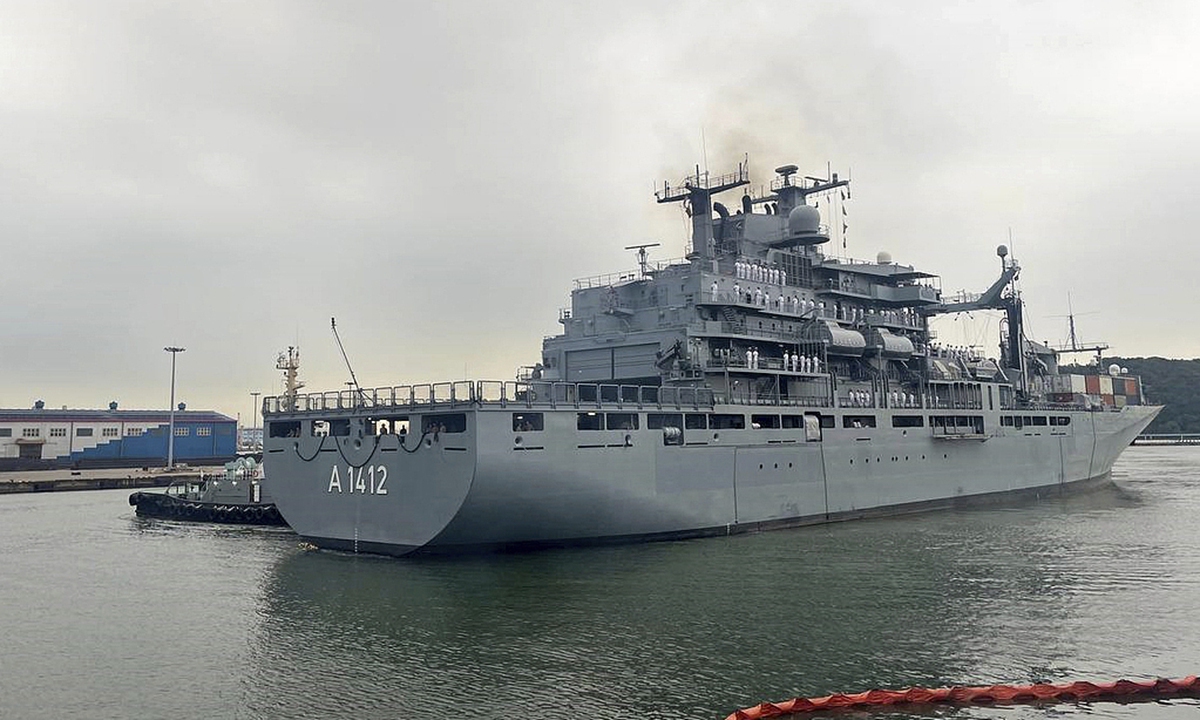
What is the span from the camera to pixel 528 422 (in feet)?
77.3

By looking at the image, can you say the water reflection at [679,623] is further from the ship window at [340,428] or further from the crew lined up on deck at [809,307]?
the crew lined up on deck at [809,307]

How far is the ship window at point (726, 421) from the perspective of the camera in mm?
28536

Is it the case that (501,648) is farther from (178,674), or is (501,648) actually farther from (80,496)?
(80,496)

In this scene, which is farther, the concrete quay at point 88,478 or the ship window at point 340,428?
the concrete quay at point 88,478

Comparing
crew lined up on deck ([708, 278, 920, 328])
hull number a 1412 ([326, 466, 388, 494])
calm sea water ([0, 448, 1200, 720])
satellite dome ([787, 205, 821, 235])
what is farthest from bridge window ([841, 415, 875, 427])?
hull number a 1412 ([326, 466, 388, 494])

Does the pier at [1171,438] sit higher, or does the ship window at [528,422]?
the ship window at [528,422]

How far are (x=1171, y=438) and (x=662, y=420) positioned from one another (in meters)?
145

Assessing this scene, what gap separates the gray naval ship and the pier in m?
105

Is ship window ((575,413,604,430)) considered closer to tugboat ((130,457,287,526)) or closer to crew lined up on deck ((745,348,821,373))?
crew lined up on deck ((745,348,821,373))

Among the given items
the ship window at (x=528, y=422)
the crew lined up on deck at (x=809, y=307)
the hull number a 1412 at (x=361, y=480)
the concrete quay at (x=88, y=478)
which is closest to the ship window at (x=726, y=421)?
the crew lined up on deck at (x=809, y=307)

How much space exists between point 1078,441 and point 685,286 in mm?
32452

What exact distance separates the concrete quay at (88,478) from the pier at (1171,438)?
131486mm

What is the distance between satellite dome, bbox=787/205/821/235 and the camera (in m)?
37.1

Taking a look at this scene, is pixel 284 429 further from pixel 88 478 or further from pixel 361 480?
pixel 88 478
